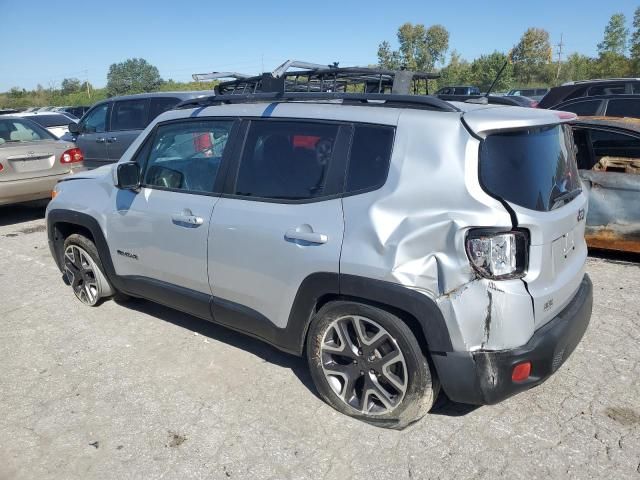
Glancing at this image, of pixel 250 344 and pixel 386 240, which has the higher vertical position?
pixel 386 240

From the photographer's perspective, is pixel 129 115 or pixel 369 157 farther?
Answer: pixel 129 115

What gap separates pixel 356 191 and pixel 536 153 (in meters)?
0.95

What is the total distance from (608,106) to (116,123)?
822 centimetres

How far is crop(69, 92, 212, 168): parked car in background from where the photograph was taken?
30.1 ft

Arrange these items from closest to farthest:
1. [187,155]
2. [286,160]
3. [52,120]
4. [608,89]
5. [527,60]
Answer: [286,160], [187,155], [608,89], [52,120], [527,60]

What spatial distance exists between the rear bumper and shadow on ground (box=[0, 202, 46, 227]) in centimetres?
73

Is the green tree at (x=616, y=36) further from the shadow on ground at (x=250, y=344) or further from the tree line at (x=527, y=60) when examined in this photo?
the shadow on ground at (x=250, y=344)

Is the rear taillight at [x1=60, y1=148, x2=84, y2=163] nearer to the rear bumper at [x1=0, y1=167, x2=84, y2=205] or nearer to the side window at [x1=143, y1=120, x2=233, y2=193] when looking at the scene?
the rear bumper at [x1=0, y1=167, x2=84, y2=205]

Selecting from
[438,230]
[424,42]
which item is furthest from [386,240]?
[424,42]

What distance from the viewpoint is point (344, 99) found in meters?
3.08

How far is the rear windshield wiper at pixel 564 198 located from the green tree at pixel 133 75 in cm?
9007

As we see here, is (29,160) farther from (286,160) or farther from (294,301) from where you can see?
(294,301)

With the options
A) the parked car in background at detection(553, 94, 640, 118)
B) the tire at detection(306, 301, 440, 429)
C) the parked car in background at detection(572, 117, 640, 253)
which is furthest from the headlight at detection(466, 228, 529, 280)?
the parked car in background at detection(553, 94, 640, 118)

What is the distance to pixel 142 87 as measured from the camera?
8550 cm
